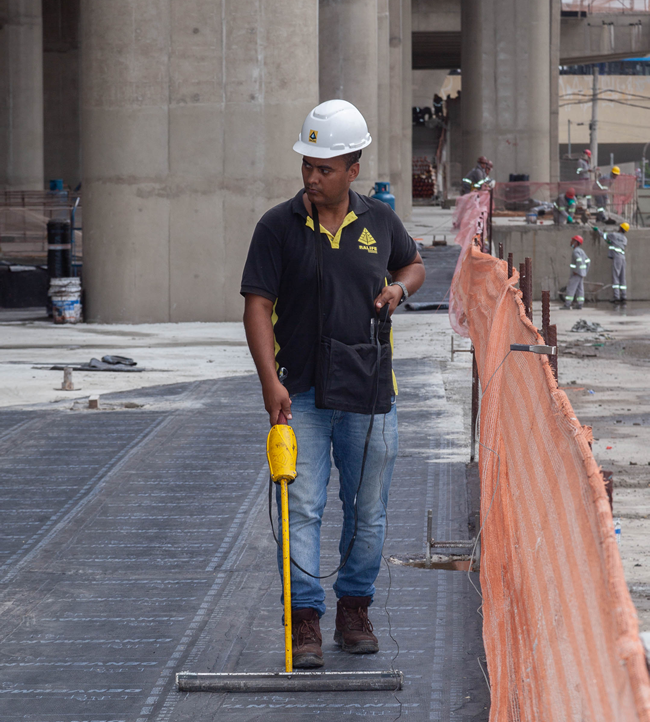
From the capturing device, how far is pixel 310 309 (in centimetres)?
416

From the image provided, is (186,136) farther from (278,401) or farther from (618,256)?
(278,401)

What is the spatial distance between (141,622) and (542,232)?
21.6 meters

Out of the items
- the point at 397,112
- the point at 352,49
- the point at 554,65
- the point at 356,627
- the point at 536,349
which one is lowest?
the point at 356,627

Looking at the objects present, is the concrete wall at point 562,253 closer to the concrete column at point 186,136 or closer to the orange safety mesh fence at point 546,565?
the concrete column at point 186,136

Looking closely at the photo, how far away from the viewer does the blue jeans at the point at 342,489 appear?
4.19 meters

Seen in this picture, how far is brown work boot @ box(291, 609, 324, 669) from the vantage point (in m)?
4.23

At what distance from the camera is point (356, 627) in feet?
14.5

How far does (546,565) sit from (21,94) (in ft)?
121

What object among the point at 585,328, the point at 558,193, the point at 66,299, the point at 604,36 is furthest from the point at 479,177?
the point at 604,36

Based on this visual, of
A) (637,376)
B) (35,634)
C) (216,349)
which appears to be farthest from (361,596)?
(637,376)

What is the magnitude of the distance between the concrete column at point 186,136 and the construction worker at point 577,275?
8.74m

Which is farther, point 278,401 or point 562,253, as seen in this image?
point 562,253

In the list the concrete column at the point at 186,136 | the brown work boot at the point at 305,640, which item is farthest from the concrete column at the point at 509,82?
the brown work boot at the point at 305,640

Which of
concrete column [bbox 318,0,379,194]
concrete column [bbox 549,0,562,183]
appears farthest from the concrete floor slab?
concrete column [bbox 549,0,562,183]
